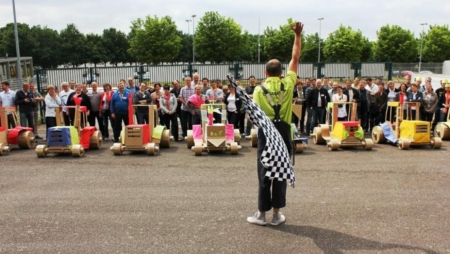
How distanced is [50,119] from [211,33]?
34.7 metres

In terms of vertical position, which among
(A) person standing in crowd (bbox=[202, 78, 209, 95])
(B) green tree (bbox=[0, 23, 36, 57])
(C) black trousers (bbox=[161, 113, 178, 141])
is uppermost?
(B) green tree (bbox=[0, 23, 36, 57])

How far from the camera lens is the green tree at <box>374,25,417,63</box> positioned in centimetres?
4772

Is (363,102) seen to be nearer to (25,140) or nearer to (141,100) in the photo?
(141,100)

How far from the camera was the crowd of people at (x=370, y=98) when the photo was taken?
12578 mm

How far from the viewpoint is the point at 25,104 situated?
41.0 ft

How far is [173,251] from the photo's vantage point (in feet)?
15.3

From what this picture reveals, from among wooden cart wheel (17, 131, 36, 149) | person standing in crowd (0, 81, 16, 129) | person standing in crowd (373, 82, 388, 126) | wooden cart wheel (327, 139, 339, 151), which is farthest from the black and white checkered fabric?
person standing in crowd (0, 81, 16, 129)

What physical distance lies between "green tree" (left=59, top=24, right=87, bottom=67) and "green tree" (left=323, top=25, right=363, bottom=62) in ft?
127

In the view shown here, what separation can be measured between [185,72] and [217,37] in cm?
2749

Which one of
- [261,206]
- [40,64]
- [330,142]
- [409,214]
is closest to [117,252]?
[261,206]

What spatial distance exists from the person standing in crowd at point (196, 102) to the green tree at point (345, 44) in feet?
126

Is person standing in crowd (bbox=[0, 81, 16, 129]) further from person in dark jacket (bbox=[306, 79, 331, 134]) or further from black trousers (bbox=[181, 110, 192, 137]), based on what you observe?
person in dark jacket (bbox=[306, 79, 331, 134])

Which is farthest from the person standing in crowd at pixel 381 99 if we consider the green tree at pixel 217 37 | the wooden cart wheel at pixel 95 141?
the green tree at pixel 217 37

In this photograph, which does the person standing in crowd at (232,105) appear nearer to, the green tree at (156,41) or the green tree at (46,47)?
the green tree at (156,41)
